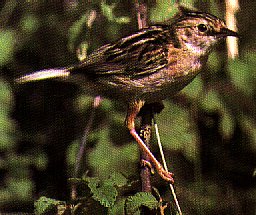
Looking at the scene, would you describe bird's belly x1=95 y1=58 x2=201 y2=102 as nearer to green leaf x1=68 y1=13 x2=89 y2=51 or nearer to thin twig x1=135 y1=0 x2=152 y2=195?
thin twig x1=135 y1=0 x2=152 y2=195

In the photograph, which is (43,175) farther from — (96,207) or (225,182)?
(96,207)

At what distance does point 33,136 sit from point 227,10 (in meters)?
1.77

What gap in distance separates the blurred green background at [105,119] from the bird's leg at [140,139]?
45 cm

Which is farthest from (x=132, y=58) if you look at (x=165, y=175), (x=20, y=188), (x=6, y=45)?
(x=20, y=188)

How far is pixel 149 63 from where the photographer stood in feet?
9.85

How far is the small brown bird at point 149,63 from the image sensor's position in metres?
2.96

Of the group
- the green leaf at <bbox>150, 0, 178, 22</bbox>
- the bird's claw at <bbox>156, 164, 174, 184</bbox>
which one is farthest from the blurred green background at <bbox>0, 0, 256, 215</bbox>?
the bird's claw at <bbox>156, 164, 174, 184</bbox>

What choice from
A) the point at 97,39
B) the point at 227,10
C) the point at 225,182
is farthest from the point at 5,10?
the point at 225,182

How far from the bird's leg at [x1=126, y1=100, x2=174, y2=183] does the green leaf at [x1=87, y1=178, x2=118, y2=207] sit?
0.34 metres

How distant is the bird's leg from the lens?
2859 mm

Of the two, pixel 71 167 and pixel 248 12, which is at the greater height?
pixel 248 12

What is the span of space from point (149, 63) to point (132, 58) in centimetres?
9

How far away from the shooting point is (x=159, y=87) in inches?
116

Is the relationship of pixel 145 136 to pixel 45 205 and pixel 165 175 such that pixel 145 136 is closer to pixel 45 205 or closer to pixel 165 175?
pixel 165 175
